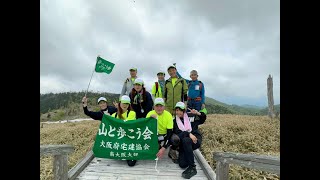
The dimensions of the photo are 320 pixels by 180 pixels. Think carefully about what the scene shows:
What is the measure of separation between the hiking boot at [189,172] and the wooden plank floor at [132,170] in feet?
0.30

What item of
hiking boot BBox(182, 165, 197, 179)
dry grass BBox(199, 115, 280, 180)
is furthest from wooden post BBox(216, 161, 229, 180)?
dry grass BBox(199, 115, 280, 180)

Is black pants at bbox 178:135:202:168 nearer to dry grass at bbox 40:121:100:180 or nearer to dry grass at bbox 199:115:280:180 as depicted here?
dry grass at bbox 199:115:280:180

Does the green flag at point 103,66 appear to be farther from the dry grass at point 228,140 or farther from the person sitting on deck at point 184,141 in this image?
the dry grass at point 228,140

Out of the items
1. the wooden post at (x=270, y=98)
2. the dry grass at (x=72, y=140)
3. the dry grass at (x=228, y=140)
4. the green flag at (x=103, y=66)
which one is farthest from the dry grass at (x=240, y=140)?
the dry grass at (x=72, y=140)

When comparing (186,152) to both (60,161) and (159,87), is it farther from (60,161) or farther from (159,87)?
(60,161)

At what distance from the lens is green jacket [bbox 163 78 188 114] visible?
28.4 feet

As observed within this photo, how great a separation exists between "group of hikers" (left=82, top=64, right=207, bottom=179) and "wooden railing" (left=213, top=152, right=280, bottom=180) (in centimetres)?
86

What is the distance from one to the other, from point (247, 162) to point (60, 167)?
13.2 ft
